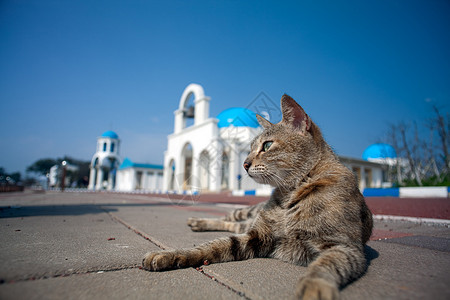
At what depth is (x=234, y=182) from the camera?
2186cm

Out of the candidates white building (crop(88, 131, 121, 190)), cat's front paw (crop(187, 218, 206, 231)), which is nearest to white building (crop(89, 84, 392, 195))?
white building (crop(88, 131, 121, 190))

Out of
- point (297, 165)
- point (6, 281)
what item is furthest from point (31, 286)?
point (297, 165)

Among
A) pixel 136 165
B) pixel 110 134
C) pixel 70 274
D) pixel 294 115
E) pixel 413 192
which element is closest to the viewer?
pixel 70 274

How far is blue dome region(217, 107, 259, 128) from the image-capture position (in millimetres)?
24047

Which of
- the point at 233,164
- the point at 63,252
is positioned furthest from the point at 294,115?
the point at 233,164

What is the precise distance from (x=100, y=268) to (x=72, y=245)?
2.30ft

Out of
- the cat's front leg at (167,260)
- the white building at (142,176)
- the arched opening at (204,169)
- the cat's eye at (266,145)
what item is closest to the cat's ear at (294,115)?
the cat's eye at (266,145)

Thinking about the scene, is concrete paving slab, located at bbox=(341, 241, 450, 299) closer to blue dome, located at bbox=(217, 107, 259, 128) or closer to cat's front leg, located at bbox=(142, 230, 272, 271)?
cat's front leg, located at bbox=(142, 230, 272, 271)

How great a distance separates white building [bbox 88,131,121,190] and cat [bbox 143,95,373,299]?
52.9 m

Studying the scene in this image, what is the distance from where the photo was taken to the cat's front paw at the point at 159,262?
1357 millimetres

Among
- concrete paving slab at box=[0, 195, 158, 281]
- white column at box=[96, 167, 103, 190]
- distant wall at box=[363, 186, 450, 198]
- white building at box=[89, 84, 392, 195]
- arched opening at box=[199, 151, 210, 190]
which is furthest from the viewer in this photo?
white column at box=[96, 167, 103, 190]

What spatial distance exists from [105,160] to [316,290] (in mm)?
54179

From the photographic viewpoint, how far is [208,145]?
77.6 feet

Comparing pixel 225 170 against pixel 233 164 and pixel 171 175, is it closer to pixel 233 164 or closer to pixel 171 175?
pixel 233 164
